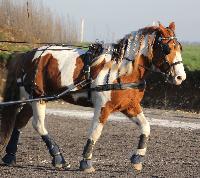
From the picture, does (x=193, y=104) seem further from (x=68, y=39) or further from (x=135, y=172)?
(x=135, y=172)

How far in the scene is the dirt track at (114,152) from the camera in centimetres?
854

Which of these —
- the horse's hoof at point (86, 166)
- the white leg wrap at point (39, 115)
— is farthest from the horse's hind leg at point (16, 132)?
the horse's hoof at point (86, 166)

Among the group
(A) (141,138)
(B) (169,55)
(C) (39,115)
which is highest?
(B) (169,55)

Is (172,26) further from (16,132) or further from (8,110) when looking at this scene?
(16,132)

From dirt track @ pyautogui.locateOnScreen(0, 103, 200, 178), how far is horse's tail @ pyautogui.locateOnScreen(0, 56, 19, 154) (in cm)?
46

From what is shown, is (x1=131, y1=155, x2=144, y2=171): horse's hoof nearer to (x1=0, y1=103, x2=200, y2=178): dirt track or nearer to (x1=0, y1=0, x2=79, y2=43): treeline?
(x1=0, y1=103, x2=200, y2=178): dirt track

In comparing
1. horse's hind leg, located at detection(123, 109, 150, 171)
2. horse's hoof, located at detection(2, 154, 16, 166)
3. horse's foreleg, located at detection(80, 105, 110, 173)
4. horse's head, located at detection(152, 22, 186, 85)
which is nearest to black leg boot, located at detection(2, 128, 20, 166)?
horse's hoof, located at detection(2, 154, 16, 166)

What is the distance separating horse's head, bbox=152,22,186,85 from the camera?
8336 mm

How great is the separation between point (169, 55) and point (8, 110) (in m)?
2.53

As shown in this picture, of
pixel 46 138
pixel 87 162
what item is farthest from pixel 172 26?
pixel 46 138

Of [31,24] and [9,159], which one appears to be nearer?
[9,159]

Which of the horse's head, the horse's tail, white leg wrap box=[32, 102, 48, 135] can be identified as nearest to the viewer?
the horse's head

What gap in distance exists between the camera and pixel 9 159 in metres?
9.20

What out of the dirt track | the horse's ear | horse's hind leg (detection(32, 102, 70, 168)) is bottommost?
the dirt track
